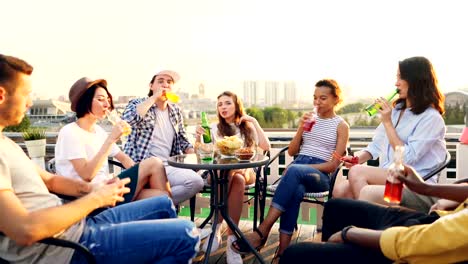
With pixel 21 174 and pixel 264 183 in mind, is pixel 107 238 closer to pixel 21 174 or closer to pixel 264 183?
pixel 21 174

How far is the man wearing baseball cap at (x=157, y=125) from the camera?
3.30 m

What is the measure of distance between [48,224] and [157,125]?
6.74 feet

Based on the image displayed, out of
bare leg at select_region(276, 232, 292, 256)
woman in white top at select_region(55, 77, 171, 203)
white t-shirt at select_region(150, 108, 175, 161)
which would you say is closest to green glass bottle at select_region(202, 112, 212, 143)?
woman in white top at select_region(55, 77, 171, 203)

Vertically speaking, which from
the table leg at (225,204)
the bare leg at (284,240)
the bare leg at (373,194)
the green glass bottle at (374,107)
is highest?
the green glass bottle at (374,107)

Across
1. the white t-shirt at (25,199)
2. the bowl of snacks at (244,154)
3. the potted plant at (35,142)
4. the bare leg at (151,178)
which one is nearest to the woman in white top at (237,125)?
the bowl of snacks at (244,154)

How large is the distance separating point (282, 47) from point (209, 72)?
2767 mm

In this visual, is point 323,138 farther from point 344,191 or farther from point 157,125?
point 157,125

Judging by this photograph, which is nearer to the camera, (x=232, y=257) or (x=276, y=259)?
(x=232, y=257)

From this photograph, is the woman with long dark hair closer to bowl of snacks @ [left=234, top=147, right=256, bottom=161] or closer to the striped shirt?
the striped shirt

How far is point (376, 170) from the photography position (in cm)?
271

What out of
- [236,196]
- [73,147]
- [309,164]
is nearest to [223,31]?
[309,164]

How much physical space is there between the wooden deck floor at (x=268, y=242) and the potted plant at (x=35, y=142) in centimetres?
250

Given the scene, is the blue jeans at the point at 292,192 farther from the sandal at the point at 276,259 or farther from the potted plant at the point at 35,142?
the potted plant at the point at 35,142

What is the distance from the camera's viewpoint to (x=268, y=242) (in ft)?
10.6
